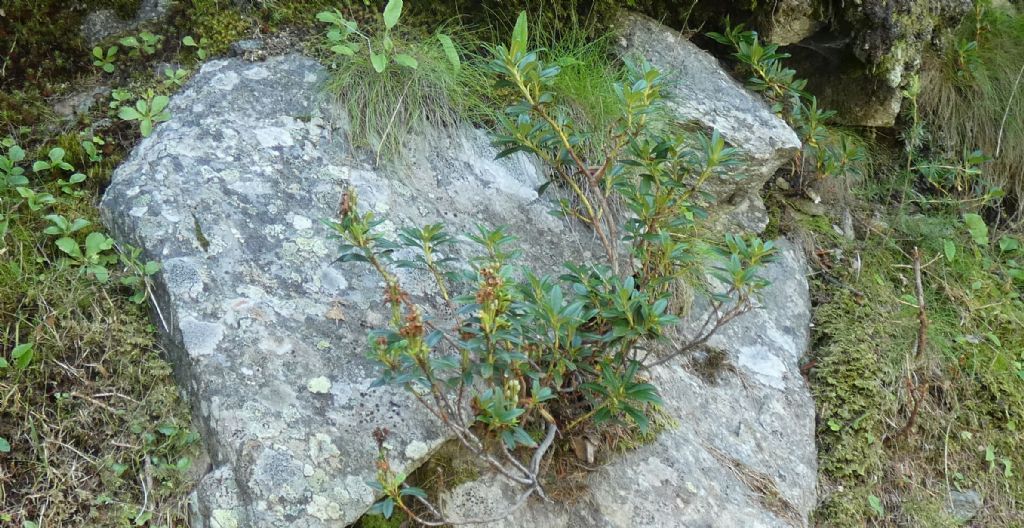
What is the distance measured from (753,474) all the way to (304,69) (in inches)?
92.2

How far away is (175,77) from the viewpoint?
3.07 meters

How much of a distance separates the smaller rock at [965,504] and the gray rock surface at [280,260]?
1.92 m

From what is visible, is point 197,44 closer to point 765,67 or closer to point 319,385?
point 319,385

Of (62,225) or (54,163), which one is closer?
(62,225)

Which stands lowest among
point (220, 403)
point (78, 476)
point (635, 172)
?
point (78, 476)

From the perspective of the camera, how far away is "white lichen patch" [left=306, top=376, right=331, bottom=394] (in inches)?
93.0

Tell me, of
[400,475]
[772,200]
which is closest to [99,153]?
[400,475]

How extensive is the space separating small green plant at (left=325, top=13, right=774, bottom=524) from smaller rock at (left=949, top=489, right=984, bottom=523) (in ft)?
4.94

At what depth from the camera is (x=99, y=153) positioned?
2873mm

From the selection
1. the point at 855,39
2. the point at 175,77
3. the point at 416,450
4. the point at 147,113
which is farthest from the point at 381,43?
the point at 855,39

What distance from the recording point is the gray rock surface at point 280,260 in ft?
7.29

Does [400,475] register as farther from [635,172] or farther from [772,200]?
[772,200]

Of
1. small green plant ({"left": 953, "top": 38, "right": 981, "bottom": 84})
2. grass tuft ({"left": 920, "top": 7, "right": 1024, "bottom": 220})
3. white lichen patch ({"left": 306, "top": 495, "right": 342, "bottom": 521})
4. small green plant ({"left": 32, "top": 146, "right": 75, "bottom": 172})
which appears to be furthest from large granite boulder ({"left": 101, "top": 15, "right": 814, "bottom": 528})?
small green plant ({"left": 953, "top": 38, "right": 981, "bottom": 84})

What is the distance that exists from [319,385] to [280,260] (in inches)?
19.5
